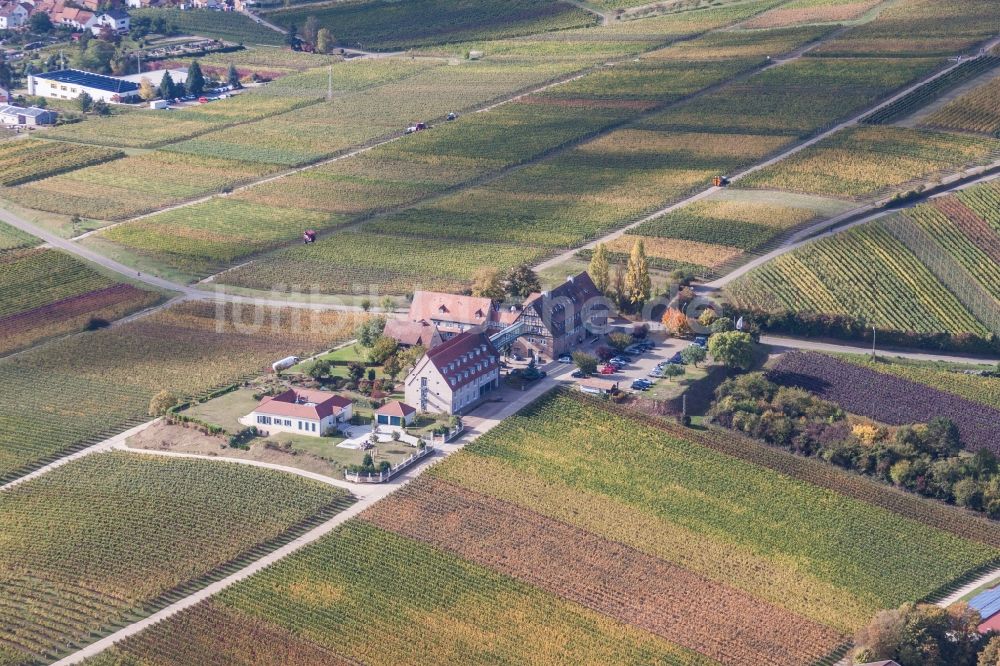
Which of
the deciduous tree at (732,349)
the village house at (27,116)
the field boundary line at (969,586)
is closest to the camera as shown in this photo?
the field boundary line at (969,586)

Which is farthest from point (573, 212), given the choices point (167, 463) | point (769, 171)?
point (167, 463)

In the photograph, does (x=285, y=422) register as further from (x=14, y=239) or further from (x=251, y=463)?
(x=14, y=239)

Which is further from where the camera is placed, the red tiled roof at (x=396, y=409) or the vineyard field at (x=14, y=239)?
the vineyard field at (x=14, y=239)

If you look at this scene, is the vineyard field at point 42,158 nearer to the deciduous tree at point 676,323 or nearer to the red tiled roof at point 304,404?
the red tiled roof at point 304,404

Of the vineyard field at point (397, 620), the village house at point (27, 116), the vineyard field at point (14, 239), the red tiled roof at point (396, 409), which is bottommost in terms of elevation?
the vineyard field at point (397, 620)

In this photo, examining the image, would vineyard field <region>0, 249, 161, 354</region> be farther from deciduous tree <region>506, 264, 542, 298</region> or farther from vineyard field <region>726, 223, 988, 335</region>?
vineyard field <region>726, 223, 988, 335</region>

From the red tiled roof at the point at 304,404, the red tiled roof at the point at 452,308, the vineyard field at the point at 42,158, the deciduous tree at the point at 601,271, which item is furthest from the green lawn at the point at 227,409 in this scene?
the vineyard field at the point at 42,158
